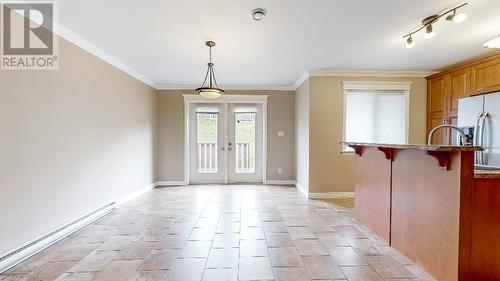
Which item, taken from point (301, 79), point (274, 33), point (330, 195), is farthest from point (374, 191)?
point (301, 79)

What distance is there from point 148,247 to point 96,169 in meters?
1.68

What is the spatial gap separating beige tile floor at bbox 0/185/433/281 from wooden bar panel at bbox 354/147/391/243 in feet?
0.53

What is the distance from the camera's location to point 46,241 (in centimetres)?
268

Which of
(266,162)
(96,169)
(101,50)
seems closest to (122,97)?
(101,50)

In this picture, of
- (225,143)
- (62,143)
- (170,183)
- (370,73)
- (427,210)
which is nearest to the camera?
(427,210)

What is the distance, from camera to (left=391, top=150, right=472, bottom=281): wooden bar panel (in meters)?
1.88

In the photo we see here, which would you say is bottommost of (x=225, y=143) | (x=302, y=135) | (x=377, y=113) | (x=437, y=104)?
(x=225, y=143)

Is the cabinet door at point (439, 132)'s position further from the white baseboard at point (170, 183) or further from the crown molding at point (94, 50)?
the crown molding at point (94, 50)

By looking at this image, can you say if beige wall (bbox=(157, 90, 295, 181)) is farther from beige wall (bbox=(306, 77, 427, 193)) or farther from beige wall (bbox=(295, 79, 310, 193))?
beige wall (bbox=(306, 77, 427, 193))

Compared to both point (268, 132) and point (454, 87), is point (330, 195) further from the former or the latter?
point (454, 87)

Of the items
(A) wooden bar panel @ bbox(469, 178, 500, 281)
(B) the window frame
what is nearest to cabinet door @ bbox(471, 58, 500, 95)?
(B) the window frame

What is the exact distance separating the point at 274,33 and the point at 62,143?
9.31 ft

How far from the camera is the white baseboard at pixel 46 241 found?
7.46ft

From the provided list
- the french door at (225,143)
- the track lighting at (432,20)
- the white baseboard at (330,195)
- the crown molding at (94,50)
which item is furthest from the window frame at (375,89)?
the crown molding at (94,50)
